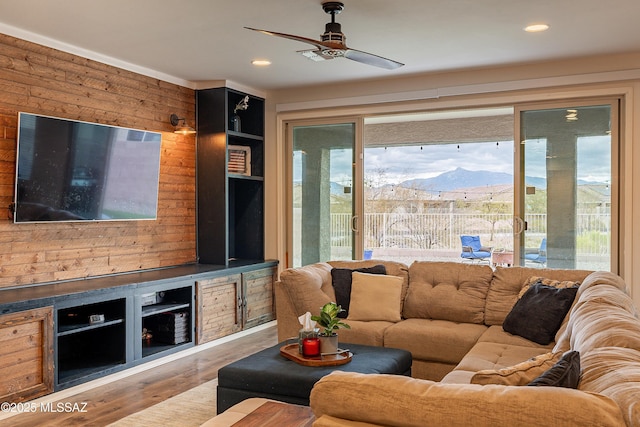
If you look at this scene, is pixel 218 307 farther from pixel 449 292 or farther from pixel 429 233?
pixel 429 233

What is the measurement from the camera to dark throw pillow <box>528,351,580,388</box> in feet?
5.26

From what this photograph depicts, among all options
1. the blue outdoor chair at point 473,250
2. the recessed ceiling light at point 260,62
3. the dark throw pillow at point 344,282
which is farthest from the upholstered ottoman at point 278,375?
the blue outdoor chair at point 473,250

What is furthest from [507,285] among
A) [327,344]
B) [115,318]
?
[115,318]

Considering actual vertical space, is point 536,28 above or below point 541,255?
above

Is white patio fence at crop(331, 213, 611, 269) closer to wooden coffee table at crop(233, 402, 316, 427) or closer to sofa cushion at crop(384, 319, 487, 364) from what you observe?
sofa cushion at crop(384, 319, 487, 364)

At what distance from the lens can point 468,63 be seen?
5.28 m

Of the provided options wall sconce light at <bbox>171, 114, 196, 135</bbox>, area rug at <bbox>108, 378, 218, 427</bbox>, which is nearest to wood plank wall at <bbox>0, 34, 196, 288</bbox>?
wall sconce light at <bbox>171, 114, 196, 135</bbox>

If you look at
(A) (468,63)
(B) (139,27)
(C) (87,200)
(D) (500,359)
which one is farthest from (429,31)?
(C) (87,200)

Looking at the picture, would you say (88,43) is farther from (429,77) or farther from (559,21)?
(559,21)

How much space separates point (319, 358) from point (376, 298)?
123 cm

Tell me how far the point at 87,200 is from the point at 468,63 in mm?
3639

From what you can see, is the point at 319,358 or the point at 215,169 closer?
the point at 319,358

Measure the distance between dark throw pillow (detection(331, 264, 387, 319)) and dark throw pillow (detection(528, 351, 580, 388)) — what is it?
9.36ft

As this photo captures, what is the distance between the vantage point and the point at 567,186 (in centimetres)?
529
